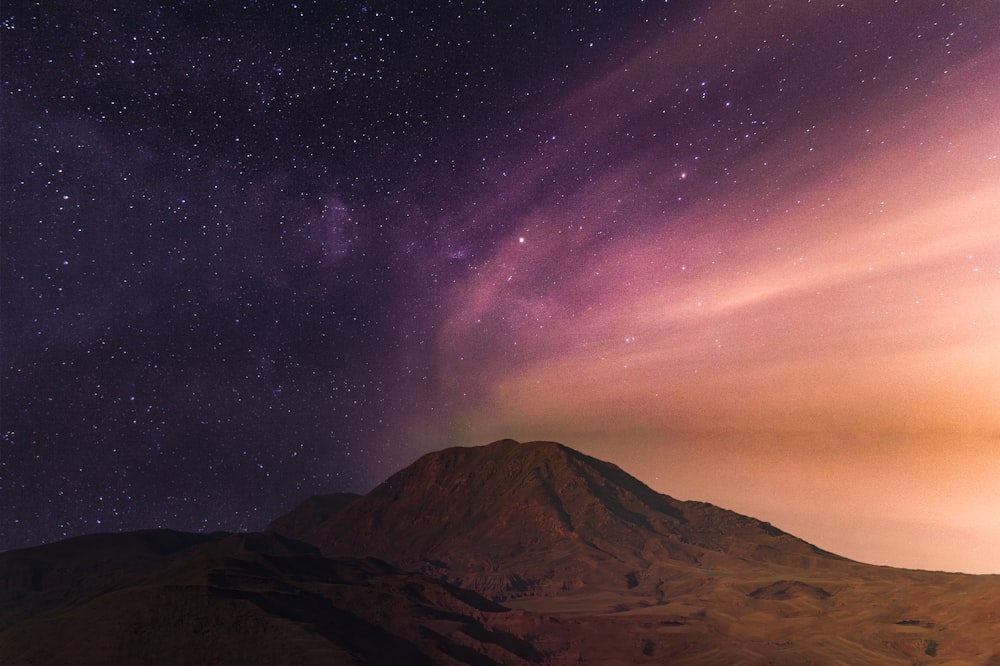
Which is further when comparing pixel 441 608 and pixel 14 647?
pixel 441 608

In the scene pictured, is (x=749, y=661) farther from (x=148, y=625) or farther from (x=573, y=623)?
(x=148, y=625)

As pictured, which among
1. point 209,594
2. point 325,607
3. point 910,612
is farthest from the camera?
point 910,612

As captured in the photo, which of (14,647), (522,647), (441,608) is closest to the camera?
(14,647)

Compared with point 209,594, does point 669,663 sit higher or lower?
lower

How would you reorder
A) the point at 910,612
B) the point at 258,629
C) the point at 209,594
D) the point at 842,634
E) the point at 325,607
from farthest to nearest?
the point at 910,612 < the point at 842,634 < the point at 325,607 < the point at 209,594 < the point at 258,629

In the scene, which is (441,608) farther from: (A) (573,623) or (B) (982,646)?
(B) (982,646)

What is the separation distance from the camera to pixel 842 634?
166125mm

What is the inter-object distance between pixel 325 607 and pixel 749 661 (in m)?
79.8

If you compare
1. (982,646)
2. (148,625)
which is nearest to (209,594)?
(148,625)

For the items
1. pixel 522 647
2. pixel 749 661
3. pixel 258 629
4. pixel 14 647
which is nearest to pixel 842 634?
pixel 749 661

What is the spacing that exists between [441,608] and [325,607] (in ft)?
113

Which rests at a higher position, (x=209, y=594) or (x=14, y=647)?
(x=209, y=594)

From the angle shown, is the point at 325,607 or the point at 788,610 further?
the point at 788,610

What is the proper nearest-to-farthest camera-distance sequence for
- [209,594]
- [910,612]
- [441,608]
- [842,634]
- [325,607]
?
[209,594] < [325,607] < [441,608] < [842,634] < [910,612]
